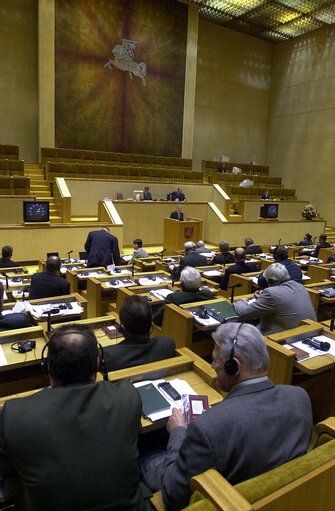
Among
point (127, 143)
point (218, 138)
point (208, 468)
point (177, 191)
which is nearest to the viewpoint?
point (208, 468)

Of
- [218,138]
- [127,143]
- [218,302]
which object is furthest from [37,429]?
[218,138]

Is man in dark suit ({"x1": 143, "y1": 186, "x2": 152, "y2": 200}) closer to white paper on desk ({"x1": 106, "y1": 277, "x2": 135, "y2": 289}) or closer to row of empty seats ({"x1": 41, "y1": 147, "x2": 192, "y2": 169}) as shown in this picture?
row of empty seats ({"x1": 41, "y1": 147, "x2": 192, "y2": 169})

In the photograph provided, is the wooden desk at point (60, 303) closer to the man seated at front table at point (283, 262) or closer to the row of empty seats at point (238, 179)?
the man seated at front table at point (283, 262)

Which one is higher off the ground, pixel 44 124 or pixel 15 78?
pixel 15 78

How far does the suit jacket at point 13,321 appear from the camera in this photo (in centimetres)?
296

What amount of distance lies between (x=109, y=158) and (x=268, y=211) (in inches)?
202

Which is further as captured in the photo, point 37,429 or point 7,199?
point 7,199

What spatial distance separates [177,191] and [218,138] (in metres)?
5.54

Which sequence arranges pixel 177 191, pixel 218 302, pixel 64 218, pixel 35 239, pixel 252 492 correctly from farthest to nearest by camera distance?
pixel 177 191
pixel 64 218
pixel 35 239
pixel 218 302
pixel 252 492

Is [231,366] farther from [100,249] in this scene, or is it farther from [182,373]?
[100,249]

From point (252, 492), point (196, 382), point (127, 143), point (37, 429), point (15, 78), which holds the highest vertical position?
point (15, 78)

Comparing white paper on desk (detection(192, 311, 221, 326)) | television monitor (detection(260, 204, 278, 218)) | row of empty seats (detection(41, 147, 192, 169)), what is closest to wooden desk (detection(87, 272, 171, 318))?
white paper on desk (detection(192, 311, 221, 326))

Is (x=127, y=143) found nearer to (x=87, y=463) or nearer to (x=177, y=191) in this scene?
(x=177, y=191)

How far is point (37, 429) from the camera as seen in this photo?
4.13ft
